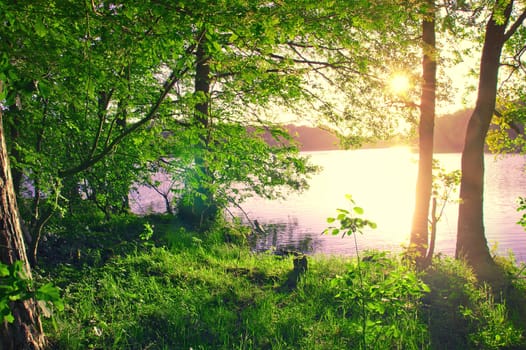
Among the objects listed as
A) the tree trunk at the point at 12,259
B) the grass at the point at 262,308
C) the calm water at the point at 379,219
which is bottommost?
the calm water at the point at 379,219

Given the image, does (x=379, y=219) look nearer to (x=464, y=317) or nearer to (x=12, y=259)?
(x=464, y=317)

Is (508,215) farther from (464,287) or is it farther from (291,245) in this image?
(464,287)

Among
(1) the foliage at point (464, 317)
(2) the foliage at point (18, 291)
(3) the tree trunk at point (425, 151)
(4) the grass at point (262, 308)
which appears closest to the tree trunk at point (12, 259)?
(4) the grass at point (262, 308)

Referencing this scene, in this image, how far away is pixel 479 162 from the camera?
9.97 metres

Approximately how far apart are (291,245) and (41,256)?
34.4 feet

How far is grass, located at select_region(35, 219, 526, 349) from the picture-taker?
A: 4793mm

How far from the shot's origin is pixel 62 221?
8859mm

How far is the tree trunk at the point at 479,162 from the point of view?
9766mm

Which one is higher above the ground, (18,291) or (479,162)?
(479,162)

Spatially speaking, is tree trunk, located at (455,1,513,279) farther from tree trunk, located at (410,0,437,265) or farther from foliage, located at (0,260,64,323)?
foliage, located at (0,260,64,323)

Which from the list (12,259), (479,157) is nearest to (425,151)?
(479,157)

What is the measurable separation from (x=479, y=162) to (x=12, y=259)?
10367mm

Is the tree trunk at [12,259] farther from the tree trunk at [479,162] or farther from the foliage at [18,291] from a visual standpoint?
the tree trunk at [479,162]

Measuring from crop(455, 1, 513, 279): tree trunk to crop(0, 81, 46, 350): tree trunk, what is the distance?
953cm
